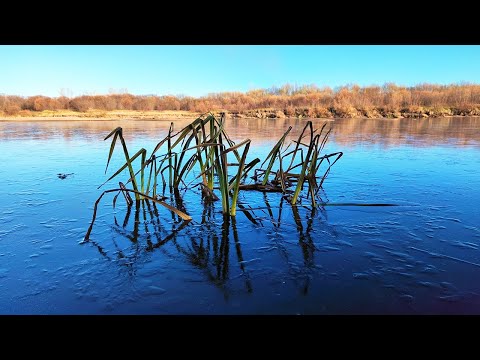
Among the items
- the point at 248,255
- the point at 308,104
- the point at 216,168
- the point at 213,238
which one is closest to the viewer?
the point at 248,255

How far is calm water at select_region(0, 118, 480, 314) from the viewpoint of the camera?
1890 millimetres

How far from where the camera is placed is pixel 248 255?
2482mm

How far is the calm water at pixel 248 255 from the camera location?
1890mm

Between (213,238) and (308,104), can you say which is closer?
(213,238)

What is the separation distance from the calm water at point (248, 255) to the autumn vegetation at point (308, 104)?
25.1m

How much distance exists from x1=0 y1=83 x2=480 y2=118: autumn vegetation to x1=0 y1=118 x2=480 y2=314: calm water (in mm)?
25092

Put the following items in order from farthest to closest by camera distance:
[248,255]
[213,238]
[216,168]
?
[216,168] < [213,238] < [248,255]

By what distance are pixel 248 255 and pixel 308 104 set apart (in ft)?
110

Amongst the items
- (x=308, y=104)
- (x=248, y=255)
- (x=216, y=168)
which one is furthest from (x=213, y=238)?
(x=308, y=104)

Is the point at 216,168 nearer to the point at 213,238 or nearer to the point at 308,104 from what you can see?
the point at 213,238
